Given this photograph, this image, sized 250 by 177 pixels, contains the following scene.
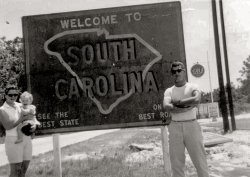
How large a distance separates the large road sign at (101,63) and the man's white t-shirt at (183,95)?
6.82 ft

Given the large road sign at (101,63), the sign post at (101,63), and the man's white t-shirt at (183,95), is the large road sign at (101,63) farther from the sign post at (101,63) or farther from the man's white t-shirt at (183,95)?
the man's white t-shirt at (183,95)

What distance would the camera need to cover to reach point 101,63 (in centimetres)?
818

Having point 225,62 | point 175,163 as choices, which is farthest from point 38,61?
point 225,62

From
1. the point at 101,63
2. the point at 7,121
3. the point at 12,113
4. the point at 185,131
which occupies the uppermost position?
the point at 101,63

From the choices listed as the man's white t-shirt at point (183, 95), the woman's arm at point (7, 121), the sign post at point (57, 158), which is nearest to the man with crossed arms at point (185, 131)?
the man's white t-shirt at point (183, 95)

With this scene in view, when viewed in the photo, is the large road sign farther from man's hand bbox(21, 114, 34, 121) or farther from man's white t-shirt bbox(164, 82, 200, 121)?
man's white t-shirt bbox(164, 82, 200, 121)

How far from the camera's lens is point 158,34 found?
26.6ft

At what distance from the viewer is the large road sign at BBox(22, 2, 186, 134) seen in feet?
26.5

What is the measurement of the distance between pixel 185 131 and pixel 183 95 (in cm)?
52

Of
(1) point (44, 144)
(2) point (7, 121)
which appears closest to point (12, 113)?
(2) point (7, 121)

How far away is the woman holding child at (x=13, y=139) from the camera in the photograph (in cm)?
569

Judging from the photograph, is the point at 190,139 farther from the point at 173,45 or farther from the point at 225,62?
the point at 225,62

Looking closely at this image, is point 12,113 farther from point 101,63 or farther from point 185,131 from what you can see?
point 101,63

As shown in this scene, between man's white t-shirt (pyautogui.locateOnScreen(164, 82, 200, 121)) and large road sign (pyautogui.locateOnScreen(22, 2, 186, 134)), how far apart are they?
208 centimetres
